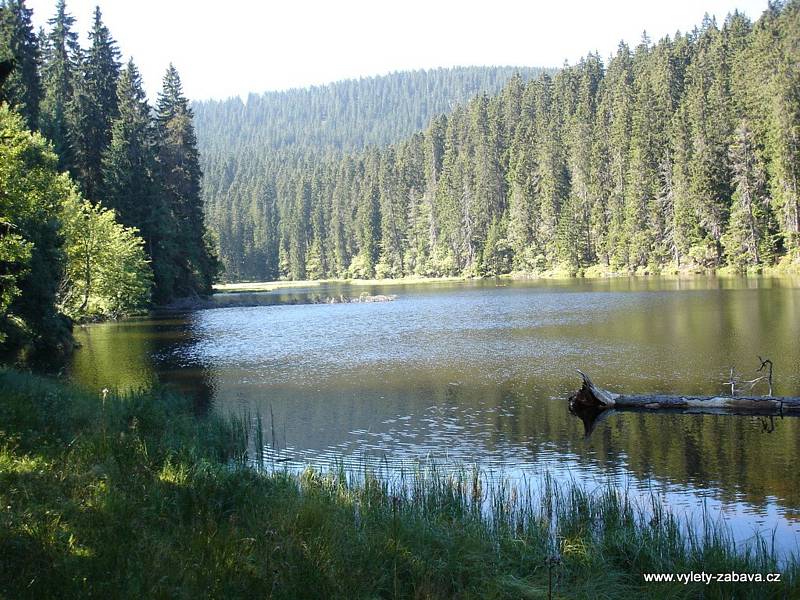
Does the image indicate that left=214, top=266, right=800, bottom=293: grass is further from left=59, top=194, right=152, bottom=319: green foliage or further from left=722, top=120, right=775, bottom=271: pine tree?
left=59, top=194, right=152, bottom=319: green foliage

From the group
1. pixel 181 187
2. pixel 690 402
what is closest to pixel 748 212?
pixel 181 187

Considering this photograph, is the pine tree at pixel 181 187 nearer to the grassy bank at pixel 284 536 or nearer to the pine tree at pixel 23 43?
the pine tree at pixel 23 43

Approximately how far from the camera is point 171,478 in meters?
8.82

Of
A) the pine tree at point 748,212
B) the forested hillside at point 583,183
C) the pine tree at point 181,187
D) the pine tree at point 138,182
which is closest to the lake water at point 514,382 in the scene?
the pine tree at point 138,182

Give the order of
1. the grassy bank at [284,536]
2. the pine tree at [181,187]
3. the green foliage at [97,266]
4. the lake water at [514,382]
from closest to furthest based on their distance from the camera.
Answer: the grassy bank at [284,536] < the lake water at [514,382] < the green foliage at [97,266] < the pine tree at [181,187]

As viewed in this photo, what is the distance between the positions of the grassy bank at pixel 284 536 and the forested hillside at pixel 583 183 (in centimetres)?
6367

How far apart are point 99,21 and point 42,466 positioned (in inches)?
2478

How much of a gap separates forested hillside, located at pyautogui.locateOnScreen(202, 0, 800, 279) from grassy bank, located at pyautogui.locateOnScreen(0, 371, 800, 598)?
63.7 meters

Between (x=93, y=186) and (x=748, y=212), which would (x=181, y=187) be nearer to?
(x=93, y=186)

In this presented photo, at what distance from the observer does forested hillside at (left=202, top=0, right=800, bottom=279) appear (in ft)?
229

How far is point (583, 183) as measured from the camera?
102 metres

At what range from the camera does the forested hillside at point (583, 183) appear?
229 ft

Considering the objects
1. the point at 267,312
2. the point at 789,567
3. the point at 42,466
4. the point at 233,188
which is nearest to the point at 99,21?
the point at 267,312

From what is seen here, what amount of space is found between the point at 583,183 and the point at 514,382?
83.9 meters
